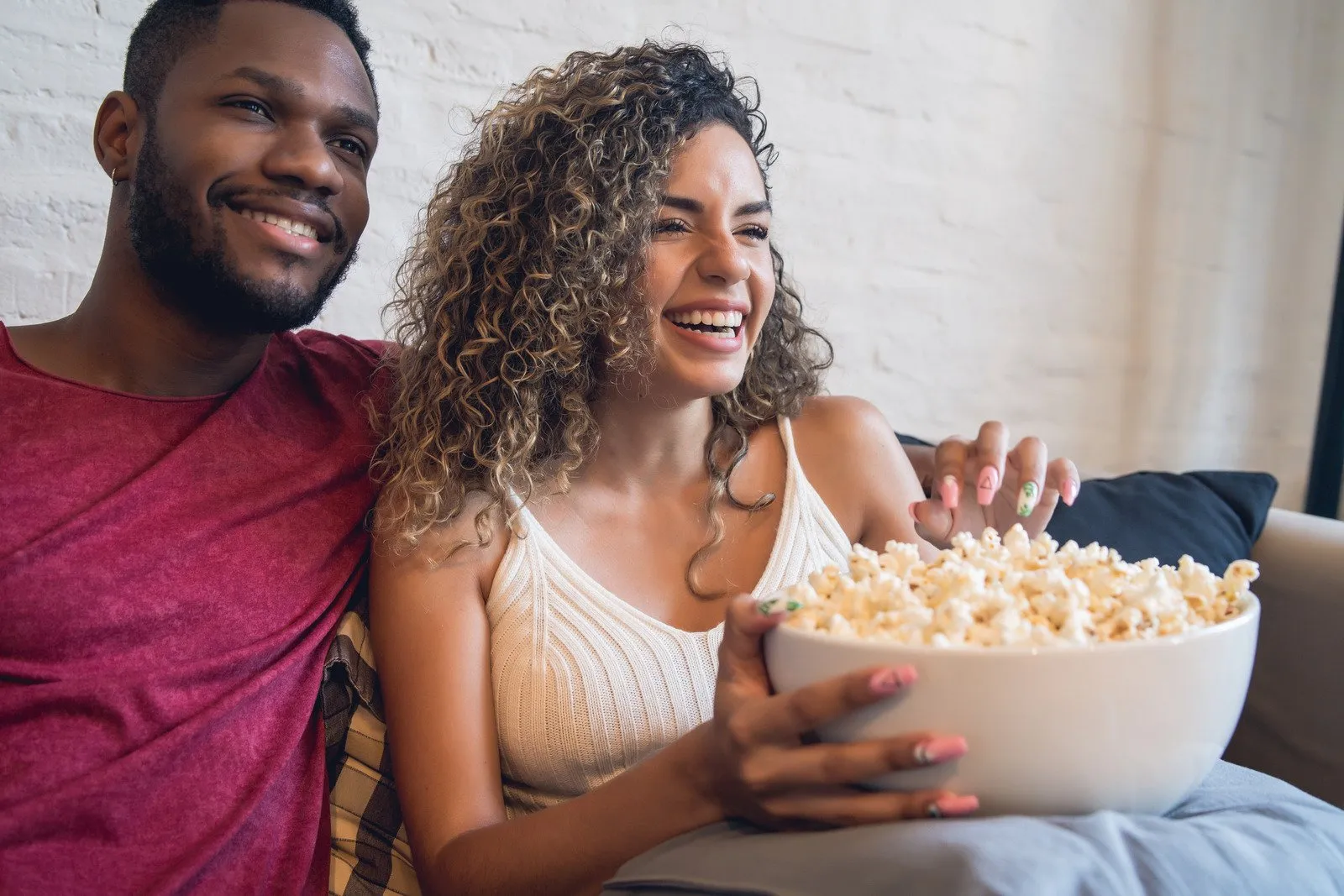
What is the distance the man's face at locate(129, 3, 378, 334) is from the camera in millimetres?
1198

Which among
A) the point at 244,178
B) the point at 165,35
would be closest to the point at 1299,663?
the point at 244,178

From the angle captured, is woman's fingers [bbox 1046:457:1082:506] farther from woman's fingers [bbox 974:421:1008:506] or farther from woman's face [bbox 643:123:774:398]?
woman's face [bbox 643:123:774:398]

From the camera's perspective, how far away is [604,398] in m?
1.36

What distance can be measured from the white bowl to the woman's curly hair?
598 mm

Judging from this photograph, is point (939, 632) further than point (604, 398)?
No

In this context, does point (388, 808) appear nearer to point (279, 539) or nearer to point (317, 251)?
point (279, 539)

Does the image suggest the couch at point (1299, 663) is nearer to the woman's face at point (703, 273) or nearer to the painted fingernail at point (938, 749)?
the woman's face at point (703, 273)

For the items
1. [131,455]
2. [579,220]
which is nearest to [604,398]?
[579,220]

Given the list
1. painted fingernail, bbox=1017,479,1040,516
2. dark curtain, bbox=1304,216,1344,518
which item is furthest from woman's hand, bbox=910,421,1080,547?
dark curtain, bbox=1304,216,1344,518

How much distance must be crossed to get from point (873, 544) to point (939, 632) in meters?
0.71

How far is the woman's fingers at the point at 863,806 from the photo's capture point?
684 mm

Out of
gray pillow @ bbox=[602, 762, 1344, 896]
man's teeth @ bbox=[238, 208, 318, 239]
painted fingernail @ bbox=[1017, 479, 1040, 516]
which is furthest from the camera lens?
man's teeth @ bbox=[238, 208, 318, 239]

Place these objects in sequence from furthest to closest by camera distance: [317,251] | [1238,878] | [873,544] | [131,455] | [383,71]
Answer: [383,71] < [873,544] < [317,251] < [131,455] < [1238,878]

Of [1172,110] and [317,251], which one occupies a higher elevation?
[1172,110]
